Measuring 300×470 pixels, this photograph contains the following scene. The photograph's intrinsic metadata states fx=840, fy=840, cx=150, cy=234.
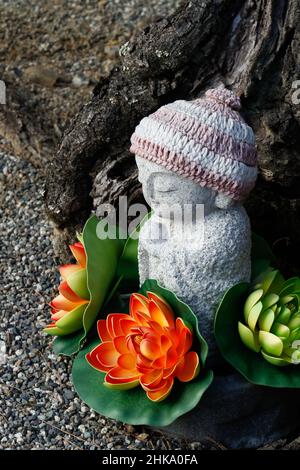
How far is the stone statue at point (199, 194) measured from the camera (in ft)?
6.25

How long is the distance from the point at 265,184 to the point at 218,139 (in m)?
0.62

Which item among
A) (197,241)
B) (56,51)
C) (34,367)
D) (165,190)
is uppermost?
(165,190)

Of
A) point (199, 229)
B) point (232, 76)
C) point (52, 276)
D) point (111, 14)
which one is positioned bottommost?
point (52, 276)

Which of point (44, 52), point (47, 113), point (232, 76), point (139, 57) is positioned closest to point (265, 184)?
point (232, 76)

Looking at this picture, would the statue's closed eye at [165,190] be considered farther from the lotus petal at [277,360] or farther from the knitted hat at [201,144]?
the lotus petal at [277,360]

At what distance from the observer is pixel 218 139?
1910 millimetres

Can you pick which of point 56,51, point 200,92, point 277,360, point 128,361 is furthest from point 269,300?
point 56,51

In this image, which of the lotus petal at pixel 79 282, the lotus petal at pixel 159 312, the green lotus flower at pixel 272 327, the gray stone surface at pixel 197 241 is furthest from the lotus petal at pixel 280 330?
the lotus petal at pixel 79 282

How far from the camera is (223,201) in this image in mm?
1975

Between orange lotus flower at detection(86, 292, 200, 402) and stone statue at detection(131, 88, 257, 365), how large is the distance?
10 centimetres

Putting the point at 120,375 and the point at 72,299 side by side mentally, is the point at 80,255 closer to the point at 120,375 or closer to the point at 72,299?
the point at 72,299

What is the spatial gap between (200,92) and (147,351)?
0.83 m

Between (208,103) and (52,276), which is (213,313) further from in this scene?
(52,276)

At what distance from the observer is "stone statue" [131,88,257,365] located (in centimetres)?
191
